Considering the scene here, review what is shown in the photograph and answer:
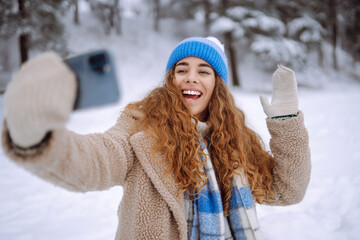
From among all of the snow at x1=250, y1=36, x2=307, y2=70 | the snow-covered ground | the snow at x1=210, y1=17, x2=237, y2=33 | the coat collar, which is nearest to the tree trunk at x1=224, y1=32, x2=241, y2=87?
the snow at x1=210, y1=17, x2=237, y2=33

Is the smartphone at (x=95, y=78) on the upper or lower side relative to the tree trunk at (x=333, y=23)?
lower

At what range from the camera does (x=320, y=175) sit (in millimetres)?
2988

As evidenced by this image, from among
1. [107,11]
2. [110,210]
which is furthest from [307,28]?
[110,210]

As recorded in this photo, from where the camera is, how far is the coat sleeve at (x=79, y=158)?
652mm

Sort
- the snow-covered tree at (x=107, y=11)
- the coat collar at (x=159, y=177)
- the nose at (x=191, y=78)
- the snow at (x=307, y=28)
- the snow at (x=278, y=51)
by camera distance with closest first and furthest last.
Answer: the coat collar at (x=159, y=177), the nose at (x=191, y=78), the snow at (x=278, y=51), the snow at (x=307, y=28), the snow-covered tree at (x=107, y=11)

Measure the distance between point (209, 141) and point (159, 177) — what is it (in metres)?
0.62

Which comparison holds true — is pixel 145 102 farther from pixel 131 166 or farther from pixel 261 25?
pixel 261 25

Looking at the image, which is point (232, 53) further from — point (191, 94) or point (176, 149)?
point (176, 149)

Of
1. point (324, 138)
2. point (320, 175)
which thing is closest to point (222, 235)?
point (320, 175)

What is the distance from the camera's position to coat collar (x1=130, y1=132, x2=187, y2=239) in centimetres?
104

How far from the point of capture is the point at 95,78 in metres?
0.76

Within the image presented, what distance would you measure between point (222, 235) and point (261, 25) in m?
12.3

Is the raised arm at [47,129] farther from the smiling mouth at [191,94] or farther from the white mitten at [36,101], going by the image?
the smiling mouth at [191,94]

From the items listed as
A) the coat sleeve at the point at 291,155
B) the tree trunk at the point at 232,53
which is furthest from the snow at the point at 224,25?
the coat sleeve at the point at 291,155
